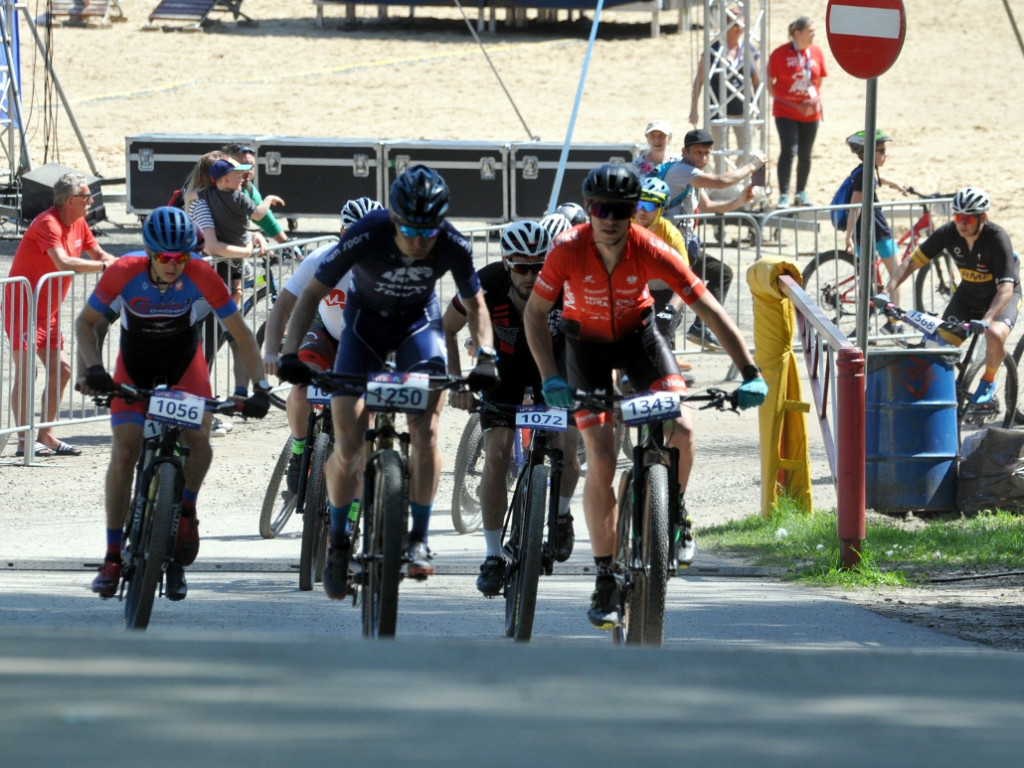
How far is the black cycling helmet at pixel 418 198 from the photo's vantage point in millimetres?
5805

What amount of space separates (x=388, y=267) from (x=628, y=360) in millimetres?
1028

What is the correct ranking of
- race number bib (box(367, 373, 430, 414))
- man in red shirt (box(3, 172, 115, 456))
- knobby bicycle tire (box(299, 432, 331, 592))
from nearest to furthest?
race number bib (box(367, 373, 430, 414)) < knobby bicycle tire (box(299, 432, 331, 592)) < man in red shirt (box(3, 172, 115, 456))

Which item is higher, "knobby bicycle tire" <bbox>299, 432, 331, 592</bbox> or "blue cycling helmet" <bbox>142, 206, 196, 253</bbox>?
"blue cycling helmet" <bbox>142, 206, 196, 253</bbox>

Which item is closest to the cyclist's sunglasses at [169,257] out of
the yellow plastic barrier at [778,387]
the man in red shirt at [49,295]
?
the yellow plastic barrier at [778,387]

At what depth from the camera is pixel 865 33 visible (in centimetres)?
863

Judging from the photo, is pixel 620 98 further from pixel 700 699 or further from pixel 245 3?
pixel 700 699

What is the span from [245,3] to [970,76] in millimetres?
18719

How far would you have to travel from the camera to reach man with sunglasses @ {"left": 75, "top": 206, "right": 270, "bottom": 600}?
632 centimetres

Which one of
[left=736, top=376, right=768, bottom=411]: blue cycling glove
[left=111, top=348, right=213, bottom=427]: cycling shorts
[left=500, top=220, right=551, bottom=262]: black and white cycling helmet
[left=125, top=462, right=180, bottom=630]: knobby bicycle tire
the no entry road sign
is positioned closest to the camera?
[left=736, top=376, right=768, bottom=411]: blue cycling glove

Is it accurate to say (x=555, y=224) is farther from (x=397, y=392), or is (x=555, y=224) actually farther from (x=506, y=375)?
(x=397, y=392)

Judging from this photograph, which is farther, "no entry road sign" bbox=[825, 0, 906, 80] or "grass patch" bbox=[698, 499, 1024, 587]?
"no entry road sign" bbox=[825, 0, 906, 80]

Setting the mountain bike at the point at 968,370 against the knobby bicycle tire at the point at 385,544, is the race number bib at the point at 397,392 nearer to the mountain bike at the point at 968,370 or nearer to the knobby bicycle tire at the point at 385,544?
the knobby bicycle tire at the point at 385,544

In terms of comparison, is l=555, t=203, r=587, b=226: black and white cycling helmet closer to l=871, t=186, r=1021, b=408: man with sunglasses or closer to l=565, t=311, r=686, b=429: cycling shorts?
l=565, t=311, r=686, b=429: cycling shorts

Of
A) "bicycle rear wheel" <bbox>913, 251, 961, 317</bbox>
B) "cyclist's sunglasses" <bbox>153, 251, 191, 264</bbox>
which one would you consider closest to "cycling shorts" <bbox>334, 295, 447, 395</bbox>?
"cyclist's sunglasses" <bbox>153, 251, 191, 264</bbox>
